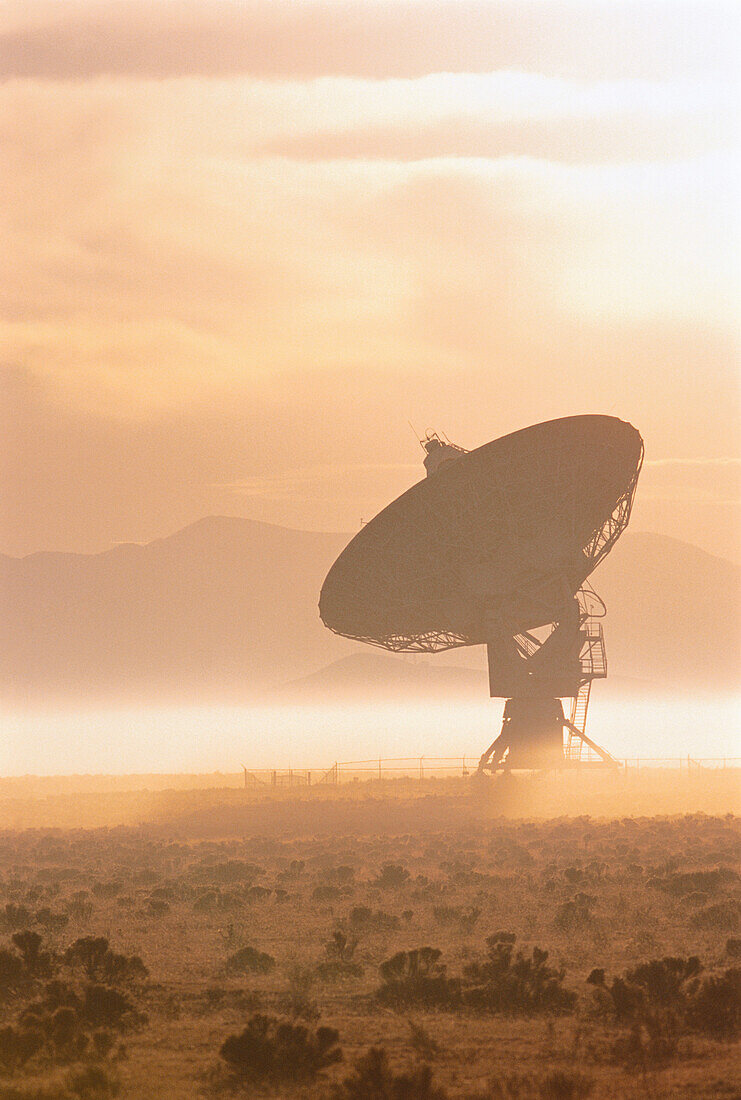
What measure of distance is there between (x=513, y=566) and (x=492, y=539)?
143 cm

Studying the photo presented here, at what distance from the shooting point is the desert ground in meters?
16.7

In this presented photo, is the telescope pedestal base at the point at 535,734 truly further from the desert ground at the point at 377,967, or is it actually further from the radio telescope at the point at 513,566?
the desert ground at the point at 377,967

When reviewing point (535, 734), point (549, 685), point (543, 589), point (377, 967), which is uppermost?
point (543, 589)

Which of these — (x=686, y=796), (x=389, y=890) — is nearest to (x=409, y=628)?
(x=686, y=796)

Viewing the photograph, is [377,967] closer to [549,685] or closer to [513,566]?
[513,566]

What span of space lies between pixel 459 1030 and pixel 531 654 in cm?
3958

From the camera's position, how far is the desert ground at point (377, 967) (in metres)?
16.7

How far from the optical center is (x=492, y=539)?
178 ft

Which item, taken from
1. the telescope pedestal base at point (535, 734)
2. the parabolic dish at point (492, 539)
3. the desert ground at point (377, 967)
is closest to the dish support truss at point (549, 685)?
the telescope pedestal base at point (535, 734)

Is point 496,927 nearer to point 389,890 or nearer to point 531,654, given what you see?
point 389,890

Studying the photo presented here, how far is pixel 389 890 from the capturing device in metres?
33.2

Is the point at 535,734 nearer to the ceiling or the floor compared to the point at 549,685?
nearer to the floor

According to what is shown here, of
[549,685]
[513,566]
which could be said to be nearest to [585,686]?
[549,685]

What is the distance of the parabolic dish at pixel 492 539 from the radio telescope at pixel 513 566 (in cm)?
5
